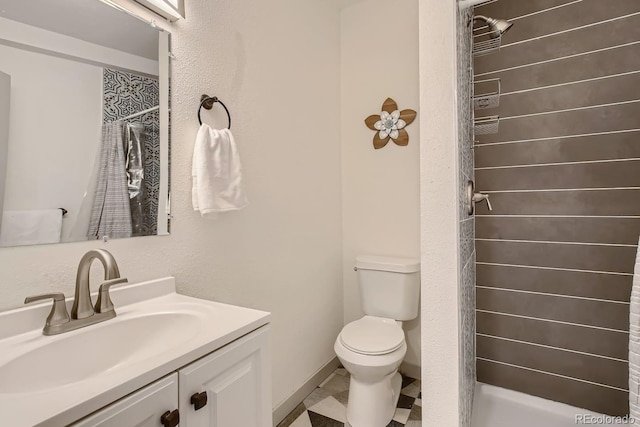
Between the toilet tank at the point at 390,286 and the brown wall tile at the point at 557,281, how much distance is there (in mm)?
394

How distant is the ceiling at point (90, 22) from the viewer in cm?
89

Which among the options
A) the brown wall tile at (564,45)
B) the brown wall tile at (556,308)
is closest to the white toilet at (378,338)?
the brown wall tile at (556,308)

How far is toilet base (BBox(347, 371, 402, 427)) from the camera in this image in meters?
1.62

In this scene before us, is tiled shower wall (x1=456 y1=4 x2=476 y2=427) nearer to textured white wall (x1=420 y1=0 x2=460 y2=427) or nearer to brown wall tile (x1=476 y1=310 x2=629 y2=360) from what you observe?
textured white wall (x1=420 y1=0 x2=460 y2=427)

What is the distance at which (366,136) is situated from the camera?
2.32 metres

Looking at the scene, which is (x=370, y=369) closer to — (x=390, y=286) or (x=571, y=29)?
(x=390, y=286)

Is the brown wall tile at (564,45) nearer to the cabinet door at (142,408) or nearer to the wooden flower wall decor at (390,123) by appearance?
the wooden flower wall decor at (390,123)

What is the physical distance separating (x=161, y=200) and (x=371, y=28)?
193 cm

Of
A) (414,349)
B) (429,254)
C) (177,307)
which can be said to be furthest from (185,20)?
(414,349)

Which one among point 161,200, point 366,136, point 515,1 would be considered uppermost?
point 515,1

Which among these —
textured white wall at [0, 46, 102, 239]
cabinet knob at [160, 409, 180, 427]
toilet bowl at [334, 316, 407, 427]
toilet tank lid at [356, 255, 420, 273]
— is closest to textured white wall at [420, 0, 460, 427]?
toilet bowl at [334, 316, 407, 427]

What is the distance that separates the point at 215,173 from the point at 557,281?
185 centimetres

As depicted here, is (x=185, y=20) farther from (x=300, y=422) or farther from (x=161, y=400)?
(x=300, y=422)

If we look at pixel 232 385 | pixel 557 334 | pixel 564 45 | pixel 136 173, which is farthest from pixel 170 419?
pixel 564 45
